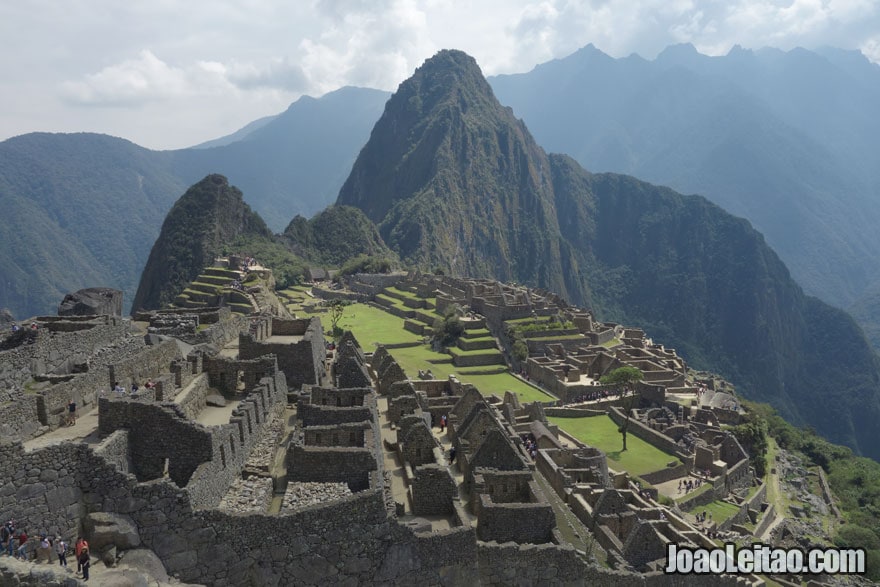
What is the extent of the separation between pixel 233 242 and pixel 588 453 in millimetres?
98571

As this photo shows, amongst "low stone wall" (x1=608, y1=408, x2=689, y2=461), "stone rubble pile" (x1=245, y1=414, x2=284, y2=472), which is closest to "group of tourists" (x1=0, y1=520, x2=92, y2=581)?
"stone rubble pile" (x1=245, y1=414, x2=284, y2=472)

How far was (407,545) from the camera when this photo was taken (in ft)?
45.1

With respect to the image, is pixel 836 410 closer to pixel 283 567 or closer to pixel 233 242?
pixel 233 242

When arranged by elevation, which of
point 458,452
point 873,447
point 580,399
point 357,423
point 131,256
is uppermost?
point 131,256

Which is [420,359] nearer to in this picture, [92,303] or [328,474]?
[92,303]

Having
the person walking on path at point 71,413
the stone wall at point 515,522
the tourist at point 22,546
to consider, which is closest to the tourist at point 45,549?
the tourist at point 22,546

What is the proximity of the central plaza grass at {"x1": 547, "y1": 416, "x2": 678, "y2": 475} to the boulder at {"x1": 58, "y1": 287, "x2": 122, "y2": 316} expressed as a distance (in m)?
28.7

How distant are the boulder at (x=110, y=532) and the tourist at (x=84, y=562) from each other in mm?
445

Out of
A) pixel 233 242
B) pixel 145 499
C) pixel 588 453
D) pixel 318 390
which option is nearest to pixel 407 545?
pixel 145 499

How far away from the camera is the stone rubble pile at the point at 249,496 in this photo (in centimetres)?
1339

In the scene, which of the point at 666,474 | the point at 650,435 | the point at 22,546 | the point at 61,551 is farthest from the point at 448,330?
the point at 22,546

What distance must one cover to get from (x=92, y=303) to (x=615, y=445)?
32.3 m

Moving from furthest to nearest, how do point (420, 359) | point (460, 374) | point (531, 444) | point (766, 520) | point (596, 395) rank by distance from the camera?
point (420, 359) → point (460, 374) → point (596, 395) → point (766, 520) → point (531, 444)

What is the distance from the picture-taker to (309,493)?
14.0 metres
